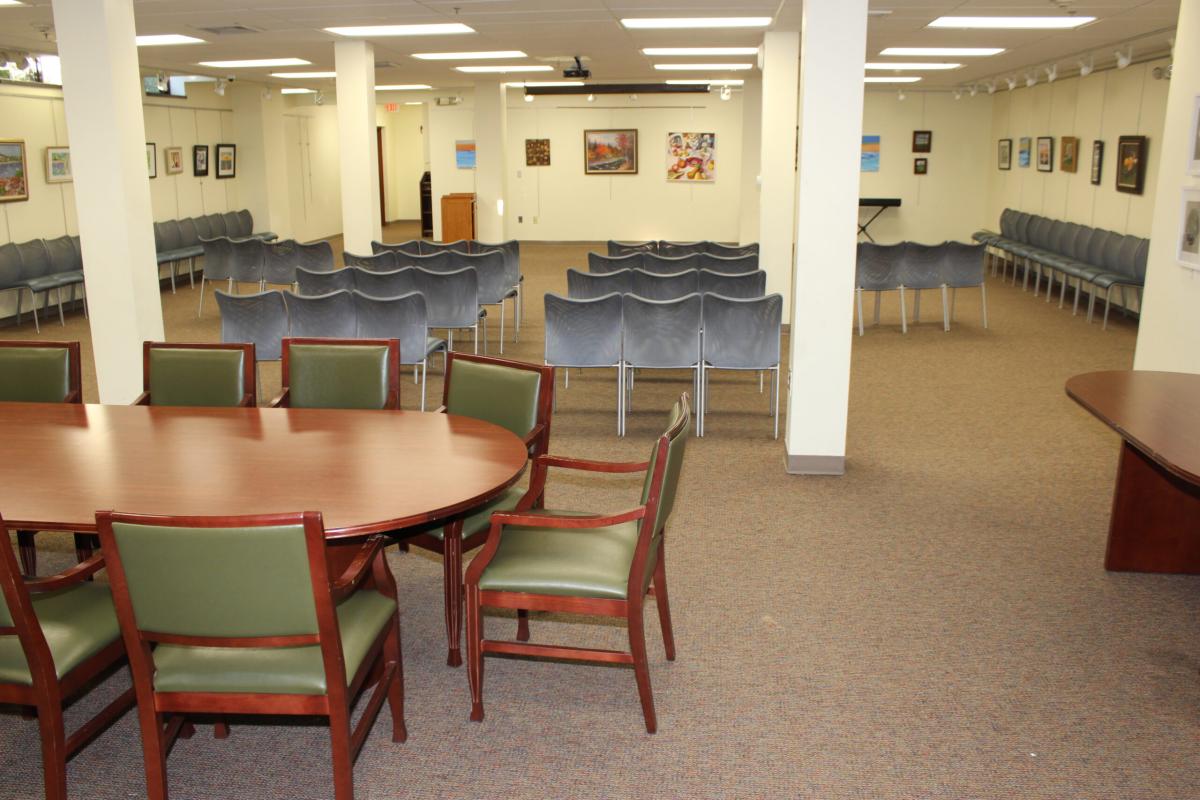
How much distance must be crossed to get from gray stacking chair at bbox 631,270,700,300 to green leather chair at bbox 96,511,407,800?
516cm

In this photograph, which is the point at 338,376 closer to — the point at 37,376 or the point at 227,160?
the point at 37,376

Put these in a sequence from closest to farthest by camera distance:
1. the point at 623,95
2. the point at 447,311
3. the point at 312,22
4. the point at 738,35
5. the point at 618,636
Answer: the point at 618,636, the point at 447,311, the point at 312,22, the point at 738,35, the point at 623,95

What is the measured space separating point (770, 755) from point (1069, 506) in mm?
2781

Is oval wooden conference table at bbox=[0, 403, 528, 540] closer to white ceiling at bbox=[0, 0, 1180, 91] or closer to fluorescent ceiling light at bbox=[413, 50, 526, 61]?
white ceiling at bbox=[0, 0, 1180, 91]

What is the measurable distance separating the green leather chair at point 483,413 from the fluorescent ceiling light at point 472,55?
7.46 meters

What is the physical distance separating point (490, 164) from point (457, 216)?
8.22 feet

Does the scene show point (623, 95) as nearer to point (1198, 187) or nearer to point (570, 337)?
point (570, 337)

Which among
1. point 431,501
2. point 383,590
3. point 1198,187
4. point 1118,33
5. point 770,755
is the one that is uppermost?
point 1118,33

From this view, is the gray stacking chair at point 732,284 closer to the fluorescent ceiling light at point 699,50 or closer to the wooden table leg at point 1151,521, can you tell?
the wooden table leg at point 1151,521

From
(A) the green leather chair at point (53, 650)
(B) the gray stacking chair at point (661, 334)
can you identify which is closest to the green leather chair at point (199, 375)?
(A) the green leather chair at point (53, 650)

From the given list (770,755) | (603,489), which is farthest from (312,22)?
(770,755)

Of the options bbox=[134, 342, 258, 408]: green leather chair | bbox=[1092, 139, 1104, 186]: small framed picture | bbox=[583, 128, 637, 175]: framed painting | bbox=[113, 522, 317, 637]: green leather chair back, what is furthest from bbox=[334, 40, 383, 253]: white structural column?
bbox=[583, 128, 637, 175]: framed painting

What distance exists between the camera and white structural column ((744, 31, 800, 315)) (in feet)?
30.6

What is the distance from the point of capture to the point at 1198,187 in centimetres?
515
